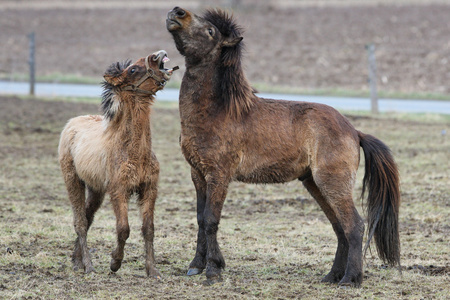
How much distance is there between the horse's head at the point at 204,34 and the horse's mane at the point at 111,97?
2.50 ft

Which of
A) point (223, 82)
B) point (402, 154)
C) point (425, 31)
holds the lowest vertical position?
point (402, 154)

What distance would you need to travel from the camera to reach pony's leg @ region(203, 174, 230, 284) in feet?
19.1

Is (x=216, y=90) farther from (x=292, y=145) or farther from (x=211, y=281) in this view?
(x=211, y=281)

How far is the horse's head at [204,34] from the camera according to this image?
5.84 m

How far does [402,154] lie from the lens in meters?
12.1

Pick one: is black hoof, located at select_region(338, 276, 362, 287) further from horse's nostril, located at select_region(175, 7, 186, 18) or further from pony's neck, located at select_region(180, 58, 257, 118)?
horse's nostril, located at select_region(175, 7, 186, 18)

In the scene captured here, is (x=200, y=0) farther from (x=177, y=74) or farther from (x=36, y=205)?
(x=36, y=205)

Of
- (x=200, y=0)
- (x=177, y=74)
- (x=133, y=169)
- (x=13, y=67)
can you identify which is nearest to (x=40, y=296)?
(x=133, y=169)

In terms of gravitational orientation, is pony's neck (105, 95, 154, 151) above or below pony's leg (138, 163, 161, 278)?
above

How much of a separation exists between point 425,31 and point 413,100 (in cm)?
946

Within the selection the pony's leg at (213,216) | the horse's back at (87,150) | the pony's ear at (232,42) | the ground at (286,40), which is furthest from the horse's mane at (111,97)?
the ground at (286,40)

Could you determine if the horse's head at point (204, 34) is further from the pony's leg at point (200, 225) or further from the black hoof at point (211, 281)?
the black hoof at point (211, 281)

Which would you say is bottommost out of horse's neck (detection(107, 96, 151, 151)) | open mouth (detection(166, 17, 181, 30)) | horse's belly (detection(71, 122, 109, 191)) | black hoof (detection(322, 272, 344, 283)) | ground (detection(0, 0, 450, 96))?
black hoof (detection(322, 272, 344, 283))

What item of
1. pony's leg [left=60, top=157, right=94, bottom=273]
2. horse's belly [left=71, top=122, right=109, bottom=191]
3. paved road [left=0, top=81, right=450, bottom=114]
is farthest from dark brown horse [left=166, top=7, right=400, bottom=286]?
paved road [left=0, top=81, right=450, bottom=114]
